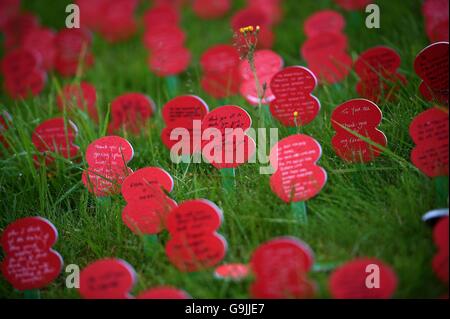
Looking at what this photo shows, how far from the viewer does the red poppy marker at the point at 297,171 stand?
1.37 m

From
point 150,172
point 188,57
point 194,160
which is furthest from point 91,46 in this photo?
point 150,172

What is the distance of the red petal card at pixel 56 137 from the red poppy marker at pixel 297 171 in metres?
0.77

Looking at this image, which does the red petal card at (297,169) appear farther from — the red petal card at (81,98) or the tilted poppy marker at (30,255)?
the red petal card at (81,98)

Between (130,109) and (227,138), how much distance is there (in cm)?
68

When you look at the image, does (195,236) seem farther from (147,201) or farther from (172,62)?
(172,62)

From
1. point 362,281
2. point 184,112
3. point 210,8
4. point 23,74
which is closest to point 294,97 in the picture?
point 184,112

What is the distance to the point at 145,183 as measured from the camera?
55.6 inches

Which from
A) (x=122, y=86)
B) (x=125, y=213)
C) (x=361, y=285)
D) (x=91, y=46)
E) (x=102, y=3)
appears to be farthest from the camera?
(x=102, y=3)

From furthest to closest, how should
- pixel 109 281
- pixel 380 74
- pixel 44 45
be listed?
1. pixel 44 45
2. pixel 380 74
3. pixel 109 281

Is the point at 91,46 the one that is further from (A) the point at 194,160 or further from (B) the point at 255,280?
(B) the point at 255,280

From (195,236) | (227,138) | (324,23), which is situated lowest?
(195,236)

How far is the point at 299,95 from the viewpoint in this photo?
162 centimetres

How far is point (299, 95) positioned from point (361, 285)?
0.68 meters

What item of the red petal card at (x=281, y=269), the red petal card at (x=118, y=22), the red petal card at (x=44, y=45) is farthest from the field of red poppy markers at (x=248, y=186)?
the red petal card at (x=118, y=22)
